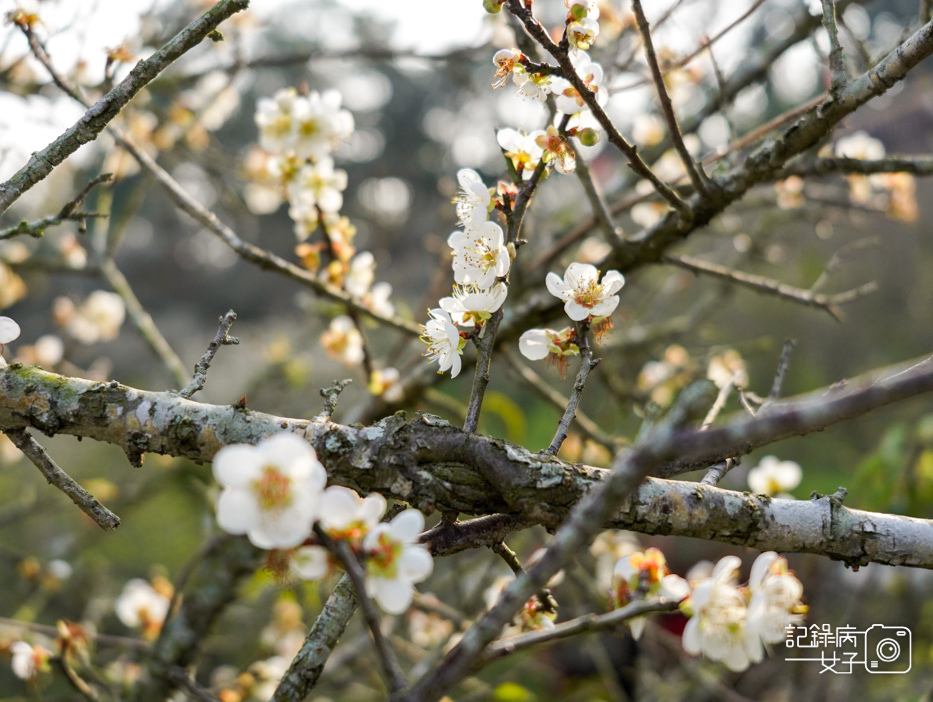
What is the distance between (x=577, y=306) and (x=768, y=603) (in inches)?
18.0

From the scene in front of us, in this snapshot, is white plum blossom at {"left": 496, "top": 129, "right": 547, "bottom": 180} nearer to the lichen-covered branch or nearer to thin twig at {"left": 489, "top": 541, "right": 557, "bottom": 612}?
the lichen-covered branch

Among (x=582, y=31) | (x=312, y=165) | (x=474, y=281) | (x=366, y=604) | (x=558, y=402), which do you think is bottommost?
(x=366, y=604)

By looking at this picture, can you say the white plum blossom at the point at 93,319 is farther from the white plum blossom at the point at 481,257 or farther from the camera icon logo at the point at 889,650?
the camera icon logo at the point at 889,650

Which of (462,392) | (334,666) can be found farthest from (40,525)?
(334,666)

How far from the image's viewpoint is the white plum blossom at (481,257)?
2.96 feet

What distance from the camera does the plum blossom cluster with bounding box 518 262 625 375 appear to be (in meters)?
0.97

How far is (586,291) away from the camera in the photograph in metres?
0.99

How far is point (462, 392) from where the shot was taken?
16.3ft

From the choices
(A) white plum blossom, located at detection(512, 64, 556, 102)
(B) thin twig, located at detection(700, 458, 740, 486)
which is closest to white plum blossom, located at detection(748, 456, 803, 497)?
(B) thin twig, located at detection(700, 458, 740, 486)

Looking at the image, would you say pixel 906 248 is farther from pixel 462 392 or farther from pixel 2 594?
pixel 2 594

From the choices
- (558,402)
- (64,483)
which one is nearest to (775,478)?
(558,402)

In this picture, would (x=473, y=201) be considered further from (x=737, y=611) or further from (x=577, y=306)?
(x=737, y=611)

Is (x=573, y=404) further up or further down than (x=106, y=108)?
further down

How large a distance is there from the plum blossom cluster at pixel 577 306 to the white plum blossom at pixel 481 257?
0.10 metres
